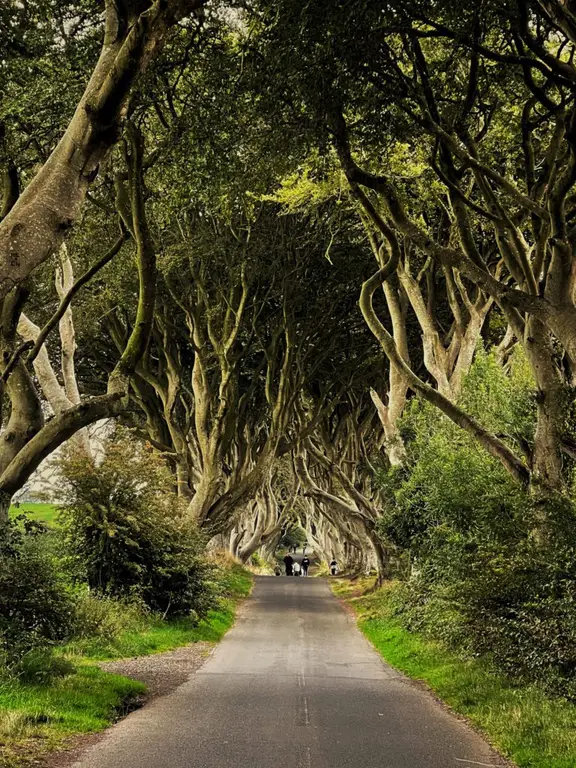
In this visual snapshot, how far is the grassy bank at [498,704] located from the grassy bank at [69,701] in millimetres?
4418

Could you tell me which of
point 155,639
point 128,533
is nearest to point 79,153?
point 155,639

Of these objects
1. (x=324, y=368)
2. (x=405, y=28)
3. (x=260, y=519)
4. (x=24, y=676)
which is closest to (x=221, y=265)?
(x=324, y=368)

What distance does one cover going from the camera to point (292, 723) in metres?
8.51

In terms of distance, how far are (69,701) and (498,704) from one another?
17.0 ft

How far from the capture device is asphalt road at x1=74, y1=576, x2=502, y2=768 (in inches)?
275

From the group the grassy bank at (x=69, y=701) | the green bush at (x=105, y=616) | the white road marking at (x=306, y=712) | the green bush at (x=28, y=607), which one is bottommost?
the white road marking at (x=306, y=712)

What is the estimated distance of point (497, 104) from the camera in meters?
13.3

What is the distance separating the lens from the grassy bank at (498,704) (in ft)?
22.7

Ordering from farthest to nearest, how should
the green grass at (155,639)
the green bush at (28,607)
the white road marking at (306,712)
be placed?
the green grass at (155,639) < the green bush at (28,607) < the white road marking at (306,712)

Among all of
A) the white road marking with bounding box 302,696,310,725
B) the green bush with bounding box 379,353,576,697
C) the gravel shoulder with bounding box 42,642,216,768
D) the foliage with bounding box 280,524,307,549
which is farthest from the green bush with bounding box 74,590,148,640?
the foliage with bounding box 280,524,307,549

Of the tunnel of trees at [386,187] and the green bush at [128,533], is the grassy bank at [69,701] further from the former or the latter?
the green bush at [128,533]

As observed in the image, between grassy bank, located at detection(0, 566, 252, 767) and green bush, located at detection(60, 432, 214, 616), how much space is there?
8.48 feet

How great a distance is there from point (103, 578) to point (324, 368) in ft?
54.8

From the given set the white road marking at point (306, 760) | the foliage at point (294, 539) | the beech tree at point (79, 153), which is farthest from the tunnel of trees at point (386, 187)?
the foliage at point (294, 539)
